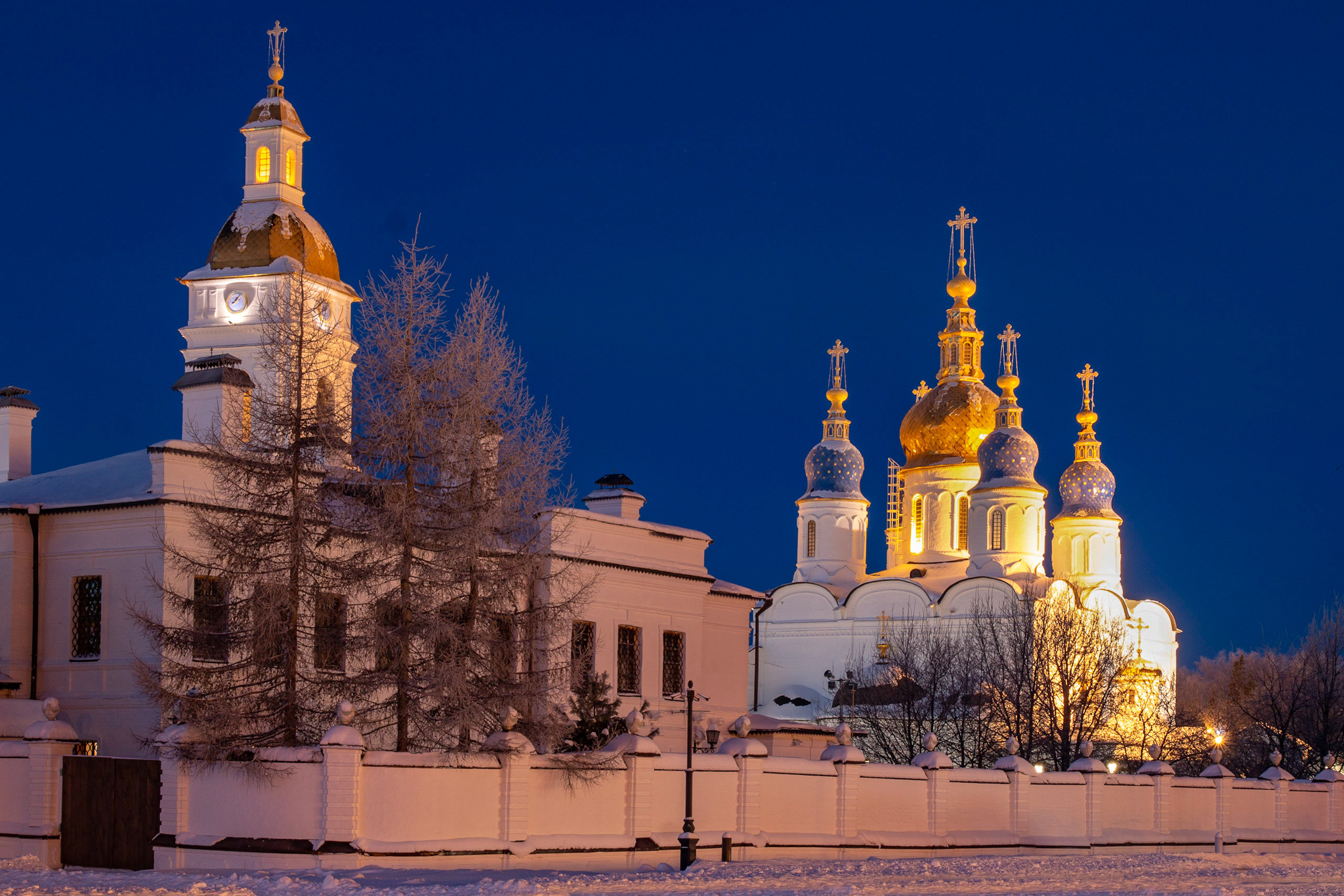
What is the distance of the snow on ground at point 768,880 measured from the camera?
18.2m

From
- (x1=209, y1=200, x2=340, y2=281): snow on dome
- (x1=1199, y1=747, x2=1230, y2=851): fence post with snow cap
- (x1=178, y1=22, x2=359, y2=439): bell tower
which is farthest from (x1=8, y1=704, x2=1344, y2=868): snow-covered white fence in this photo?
(x1=209, y1=200, x2=340, y2=281): snow on dome

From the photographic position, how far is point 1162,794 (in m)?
32.0

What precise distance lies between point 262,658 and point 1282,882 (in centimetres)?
1378

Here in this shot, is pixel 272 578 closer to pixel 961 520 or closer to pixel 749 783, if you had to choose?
pixel 749 783

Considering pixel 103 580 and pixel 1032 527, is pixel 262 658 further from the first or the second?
pixel 1032 527

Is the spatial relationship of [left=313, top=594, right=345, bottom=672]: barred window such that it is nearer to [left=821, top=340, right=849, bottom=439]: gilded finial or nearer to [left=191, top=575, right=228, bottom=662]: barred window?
[left=191, top=575, right=228, bottom=662]: barred window

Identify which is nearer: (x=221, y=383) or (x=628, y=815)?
(x=628, y=815)

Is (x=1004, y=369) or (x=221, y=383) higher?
(x=1004, y=369)

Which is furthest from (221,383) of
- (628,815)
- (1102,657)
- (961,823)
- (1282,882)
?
(1102,657)

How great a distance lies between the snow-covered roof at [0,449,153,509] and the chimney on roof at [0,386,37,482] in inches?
68.3

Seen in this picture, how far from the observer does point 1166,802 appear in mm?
32062

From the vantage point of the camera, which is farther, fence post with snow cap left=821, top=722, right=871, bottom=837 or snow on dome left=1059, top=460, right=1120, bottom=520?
snow on dome left=1059, top=460, right=1120, bottom=520

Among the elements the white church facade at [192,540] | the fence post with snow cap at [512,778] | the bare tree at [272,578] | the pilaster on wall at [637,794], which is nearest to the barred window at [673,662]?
the white church facade at [192,540]

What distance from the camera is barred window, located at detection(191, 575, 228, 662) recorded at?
71.6ft
